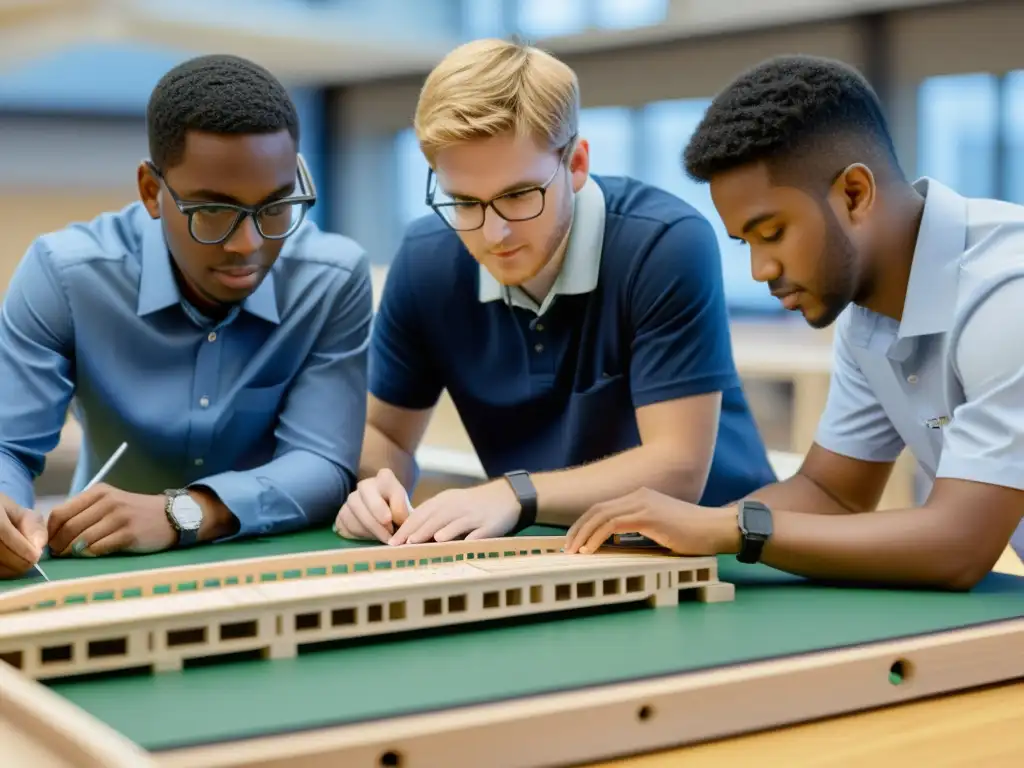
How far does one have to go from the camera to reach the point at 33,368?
1974 mm

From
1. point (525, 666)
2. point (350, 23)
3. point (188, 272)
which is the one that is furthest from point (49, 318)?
point (350, 23)

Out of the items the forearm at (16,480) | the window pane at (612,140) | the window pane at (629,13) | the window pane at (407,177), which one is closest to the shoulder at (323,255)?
the forearm at (16,480)

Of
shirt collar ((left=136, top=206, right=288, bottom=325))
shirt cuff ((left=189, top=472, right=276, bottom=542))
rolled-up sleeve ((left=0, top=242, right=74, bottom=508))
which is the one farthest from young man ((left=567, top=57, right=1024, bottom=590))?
rolled-up sleeve ((left=0, top=242, right=74, bottom=508))

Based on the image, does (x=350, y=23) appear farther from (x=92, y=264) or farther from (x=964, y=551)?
(x=964, y=551)

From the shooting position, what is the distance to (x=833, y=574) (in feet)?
4.93

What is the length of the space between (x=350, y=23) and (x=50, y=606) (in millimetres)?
4916

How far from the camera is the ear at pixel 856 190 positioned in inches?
62.0

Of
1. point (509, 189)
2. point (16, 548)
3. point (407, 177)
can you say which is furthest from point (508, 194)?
point (407, 177)

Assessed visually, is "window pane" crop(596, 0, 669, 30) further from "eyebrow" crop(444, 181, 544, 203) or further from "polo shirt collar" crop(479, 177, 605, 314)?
"eyebrow" crop(444, 181, 544, 203)

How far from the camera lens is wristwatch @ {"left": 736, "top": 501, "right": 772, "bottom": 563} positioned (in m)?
1.49

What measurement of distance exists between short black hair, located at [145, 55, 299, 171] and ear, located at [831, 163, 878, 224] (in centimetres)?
87

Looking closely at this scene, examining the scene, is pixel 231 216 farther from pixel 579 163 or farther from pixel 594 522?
pixel 594 522

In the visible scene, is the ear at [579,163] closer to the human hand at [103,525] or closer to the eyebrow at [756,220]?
the eyebrow at [756,220]

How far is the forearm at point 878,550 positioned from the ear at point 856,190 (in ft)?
1.29
